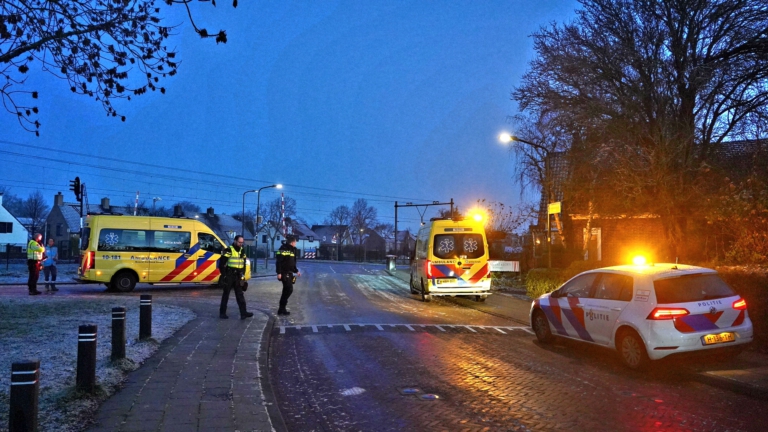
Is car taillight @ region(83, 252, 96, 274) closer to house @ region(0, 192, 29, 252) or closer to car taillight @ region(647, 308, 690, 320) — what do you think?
car taillight @ region(647, 308, 690, 320)

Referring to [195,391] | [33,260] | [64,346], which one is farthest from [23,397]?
[33,260]

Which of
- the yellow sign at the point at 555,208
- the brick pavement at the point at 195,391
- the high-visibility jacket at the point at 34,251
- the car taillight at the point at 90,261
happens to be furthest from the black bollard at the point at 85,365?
the car taillight at the point at 90,261

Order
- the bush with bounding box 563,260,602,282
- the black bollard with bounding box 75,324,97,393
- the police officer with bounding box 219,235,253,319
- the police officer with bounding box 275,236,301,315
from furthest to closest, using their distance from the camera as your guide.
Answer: the bush with bounding box 563,260,602,282 < the police officer with bounding box 275,236,301,315 < the police officer with bounding box 219,235,253,319 < the black bollard with bounding box 75,324,97,393

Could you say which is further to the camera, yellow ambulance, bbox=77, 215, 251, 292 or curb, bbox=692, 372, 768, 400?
yellow ambulance, bbox=77, 215, 251, 292

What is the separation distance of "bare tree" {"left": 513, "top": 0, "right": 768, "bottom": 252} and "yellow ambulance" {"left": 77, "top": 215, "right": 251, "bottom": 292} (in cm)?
1256

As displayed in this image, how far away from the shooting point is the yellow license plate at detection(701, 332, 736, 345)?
7.43m

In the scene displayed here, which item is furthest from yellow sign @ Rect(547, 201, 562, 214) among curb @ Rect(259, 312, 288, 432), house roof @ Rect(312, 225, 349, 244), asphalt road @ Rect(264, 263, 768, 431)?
house roof @ Rect(312, 225, 349, 244)

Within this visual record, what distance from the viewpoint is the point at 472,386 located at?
22.8 feet

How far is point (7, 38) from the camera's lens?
7.32 meters

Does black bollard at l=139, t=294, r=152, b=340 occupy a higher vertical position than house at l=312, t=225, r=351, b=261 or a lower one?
lower

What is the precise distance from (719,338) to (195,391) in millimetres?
6412

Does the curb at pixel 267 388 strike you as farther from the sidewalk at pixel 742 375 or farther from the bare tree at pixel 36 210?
the bare tree at pixel 36 210

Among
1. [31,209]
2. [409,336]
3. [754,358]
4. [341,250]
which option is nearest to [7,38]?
[409,336]

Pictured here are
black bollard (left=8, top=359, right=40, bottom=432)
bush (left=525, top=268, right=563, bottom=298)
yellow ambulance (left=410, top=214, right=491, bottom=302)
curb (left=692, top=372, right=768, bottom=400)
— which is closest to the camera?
black bollard (left=8, top=359, right=40, bottom=432)
